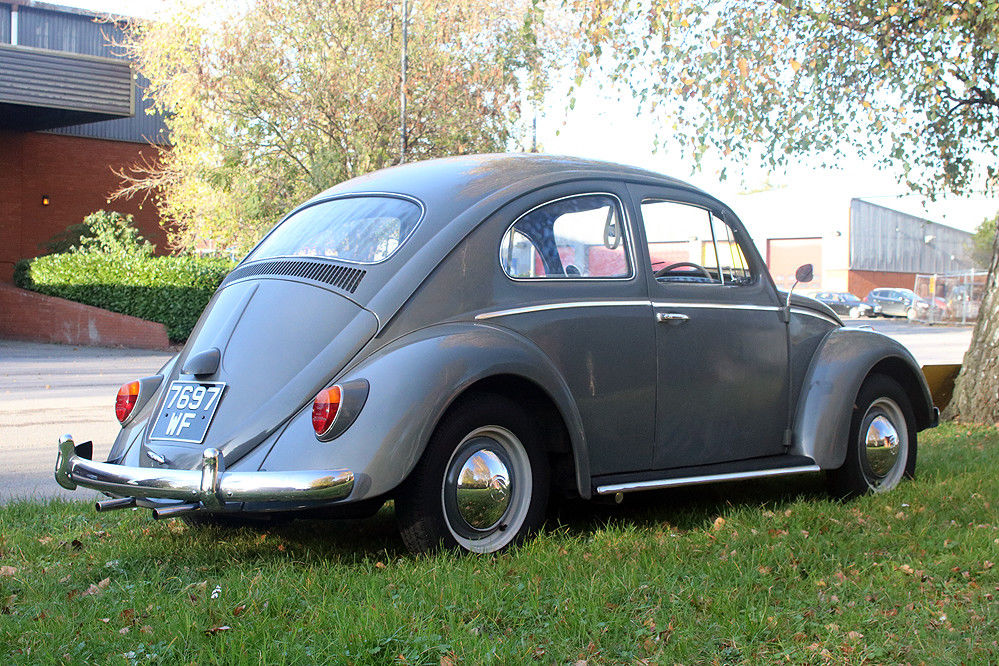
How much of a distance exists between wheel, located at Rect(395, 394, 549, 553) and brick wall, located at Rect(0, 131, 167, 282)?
2824 cm

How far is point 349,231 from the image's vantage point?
520 centimetres

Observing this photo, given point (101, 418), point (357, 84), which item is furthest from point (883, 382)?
point (357, 84)

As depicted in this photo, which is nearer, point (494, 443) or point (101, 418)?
point (494, 443)

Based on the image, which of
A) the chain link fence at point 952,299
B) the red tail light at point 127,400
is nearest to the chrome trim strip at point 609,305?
the red tail light at point 127,400

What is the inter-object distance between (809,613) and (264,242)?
11.0 ft

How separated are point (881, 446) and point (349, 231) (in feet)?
11.0

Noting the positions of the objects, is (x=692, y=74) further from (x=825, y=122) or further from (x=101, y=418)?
(x=101, y=418)

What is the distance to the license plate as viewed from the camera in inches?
178

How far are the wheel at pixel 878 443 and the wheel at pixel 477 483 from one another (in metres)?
2.18

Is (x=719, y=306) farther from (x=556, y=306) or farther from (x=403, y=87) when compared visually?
(x=403, y=87)

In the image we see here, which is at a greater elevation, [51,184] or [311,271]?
[51,184]

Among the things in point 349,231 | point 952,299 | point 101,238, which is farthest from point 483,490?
point 952,299

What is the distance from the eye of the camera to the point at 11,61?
23297mm

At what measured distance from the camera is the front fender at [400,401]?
166 inches
